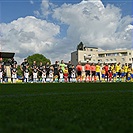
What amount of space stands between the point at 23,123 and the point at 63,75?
21.0 m

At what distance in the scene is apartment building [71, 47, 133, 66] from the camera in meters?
118

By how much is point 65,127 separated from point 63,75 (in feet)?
69.6

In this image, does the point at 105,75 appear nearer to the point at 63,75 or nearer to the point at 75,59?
the point at 63,75

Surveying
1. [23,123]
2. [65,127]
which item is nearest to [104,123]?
[65,127]

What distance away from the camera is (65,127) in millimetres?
2914

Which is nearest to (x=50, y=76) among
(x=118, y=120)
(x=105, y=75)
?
(x=105, y=75)

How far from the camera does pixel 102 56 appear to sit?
12725cm

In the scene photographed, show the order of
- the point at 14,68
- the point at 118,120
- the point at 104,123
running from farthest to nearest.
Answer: the point at 14,68
the point at 118,120
the point at 104,123

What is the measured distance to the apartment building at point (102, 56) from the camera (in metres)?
118

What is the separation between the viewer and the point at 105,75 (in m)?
25.9

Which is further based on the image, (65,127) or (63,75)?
(63,75)

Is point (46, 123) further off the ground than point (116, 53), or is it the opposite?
point (116, 53)

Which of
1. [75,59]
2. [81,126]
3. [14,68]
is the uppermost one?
[75,59]

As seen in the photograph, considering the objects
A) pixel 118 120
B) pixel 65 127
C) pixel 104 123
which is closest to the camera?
pixel 65 127
